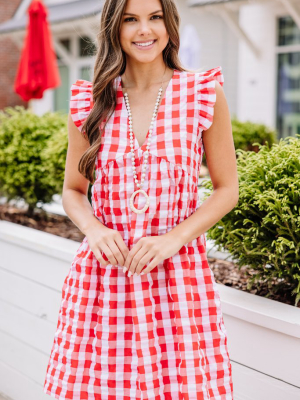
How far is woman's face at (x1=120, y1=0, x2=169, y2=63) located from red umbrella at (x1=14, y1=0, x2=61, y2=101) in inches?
233

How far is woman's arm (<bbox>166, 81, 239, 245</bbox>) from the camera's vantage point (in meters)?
1.57

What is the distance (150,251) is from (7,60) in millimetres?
13395

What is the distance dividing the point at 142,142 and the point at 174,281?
38 centimetres

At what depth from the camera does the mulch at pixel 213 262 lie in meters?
2.34

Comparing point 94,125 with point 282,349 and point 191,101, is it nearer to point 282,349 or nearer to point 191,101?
point 191,101

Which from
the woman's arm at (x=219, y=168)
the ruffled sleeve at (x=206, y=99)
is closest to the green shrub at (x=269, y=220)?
the woman's arm at (x=219, y=168)

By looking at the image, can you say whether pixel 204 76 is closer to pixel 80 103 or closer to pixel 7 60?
pixel 80 103

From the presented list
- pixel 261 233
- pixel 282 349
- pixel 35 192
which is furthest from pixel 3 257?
pixel 282 349

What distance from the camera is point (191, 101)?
1587 mm

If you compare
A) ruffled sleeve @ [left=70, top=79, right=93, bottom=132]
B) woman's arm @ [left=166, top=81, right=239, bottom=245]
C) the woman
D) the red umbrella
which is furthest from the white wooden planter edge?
the red umbrella

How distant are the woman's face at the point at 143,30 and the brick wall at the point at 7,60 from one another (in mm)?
12899

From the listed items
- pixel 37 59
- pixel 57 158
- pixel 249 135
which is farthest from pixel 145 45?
pixel 37 59

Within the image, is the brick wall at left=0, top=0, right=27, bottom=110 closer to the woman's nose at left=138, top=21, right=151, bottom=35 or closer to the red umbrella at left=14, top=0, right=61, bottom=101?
the red umbrella at left=14, top=0, right=61, bottom=101

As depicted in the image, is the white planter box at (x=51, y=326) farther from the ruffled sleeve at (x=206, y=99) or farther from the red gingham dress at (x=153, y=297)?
the ruffled sleeve at (x=206, y=99)
